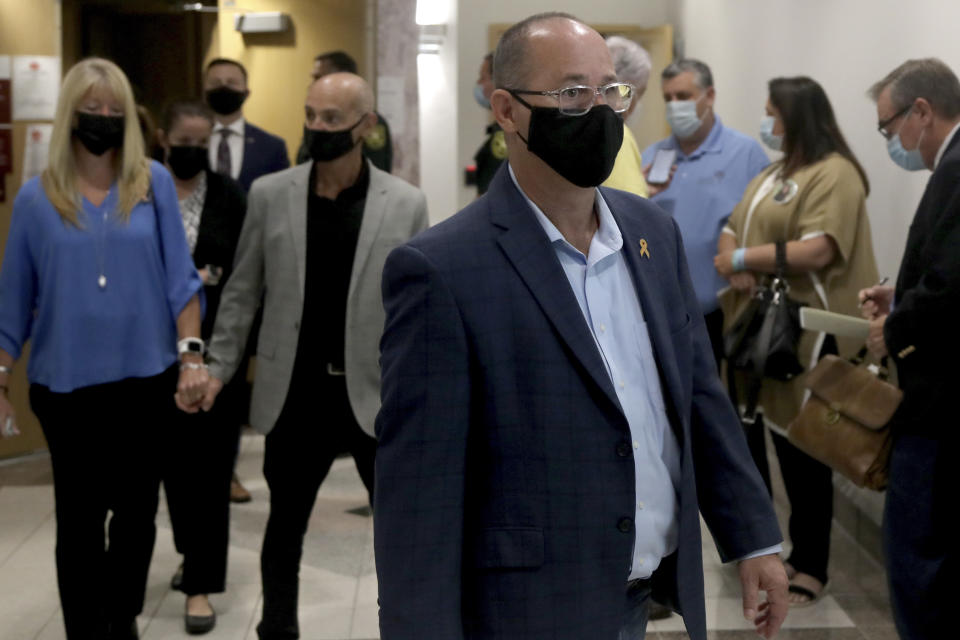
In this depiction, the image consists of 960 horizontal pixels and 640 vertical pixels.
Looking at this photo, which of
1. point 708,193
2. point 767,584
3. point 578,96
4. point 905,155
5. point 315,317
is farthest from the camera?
point 708,193

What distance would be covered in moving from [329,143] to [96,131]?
2.14 feet

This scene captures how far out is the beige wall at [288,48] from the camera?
23.3ft

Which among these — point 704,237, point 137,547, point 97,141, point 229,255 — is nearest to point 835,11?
point 704,237

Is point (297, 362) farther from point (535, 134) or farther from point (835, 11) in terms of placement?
point (835, 11)

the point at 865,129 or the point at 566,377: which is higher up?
the point at 865,129

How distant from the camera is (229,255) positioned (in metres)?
4.35

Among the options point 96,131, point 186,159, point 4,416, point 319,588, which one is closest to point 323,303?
point 96,131

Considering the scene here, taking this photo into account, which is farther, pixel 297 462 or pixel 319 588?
pixel 319 588

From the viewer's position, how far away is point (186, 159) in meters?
4.32

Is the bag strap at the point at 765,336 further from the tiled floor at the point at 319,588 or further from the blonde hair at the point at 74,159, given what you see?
the blonde hair at the point at 74,159

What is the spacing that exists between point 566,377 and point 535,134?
A: 0.39 meters

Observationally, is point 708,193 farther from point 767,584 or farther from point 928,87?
point 767,584

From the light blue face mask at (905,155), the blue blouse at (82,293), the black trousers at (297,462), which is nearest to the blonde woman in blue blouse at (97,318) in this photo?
the blue blouse at (82,293)

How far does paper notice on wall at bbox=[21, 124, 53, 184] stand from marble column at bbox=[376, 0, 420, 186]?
184cm
